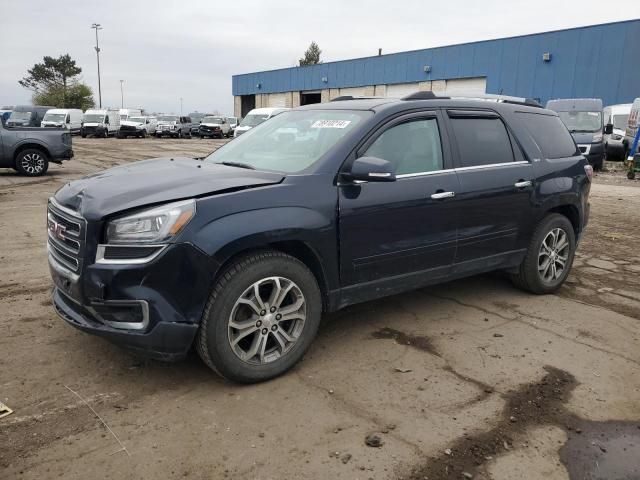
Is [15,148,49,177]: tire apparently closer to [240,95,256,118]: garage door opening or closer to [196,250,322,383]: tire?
[196,250,322,383]: tire

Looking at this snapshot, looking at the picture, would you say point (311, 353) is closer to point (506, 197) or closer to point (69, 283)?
point (69, 283)

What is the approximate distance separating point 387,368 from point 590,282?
3.19 m

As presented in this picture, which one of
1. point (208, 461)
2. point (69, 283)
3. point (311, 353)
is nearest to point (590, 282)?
point (311, 353)

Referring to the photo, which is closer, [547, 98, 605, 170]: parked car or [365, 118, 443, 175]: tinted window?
[365, 118, 443, 175]: tinted window

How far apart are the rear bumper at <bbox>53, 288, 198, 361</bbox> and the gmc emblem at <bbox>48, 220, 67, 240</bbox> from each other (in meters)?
0.51

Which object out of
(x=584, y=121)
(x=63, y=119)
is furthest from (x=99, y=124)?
(x=584, y=121)

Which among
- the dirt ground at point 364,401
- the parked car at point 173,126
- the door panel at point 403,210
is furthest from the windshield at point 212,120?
the door panel at point 403,210

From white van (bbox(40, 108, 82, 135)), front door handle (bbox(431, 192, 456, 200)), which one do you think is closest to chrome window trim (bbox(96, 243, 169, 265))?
front door handle (bbox(431, 192, 456, 200))

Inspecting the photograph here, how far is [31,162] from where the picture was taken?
14188 millimetres

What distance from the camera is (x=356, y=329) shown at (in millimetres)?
4246

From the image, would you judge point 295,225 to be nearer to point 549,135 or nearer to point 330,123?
point 330,123

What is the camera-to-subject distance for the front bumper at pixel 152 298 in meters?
2.96

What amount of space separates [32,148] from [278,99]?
135 ft

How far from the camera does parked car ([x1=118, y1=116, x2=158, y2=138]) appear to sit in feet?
130
